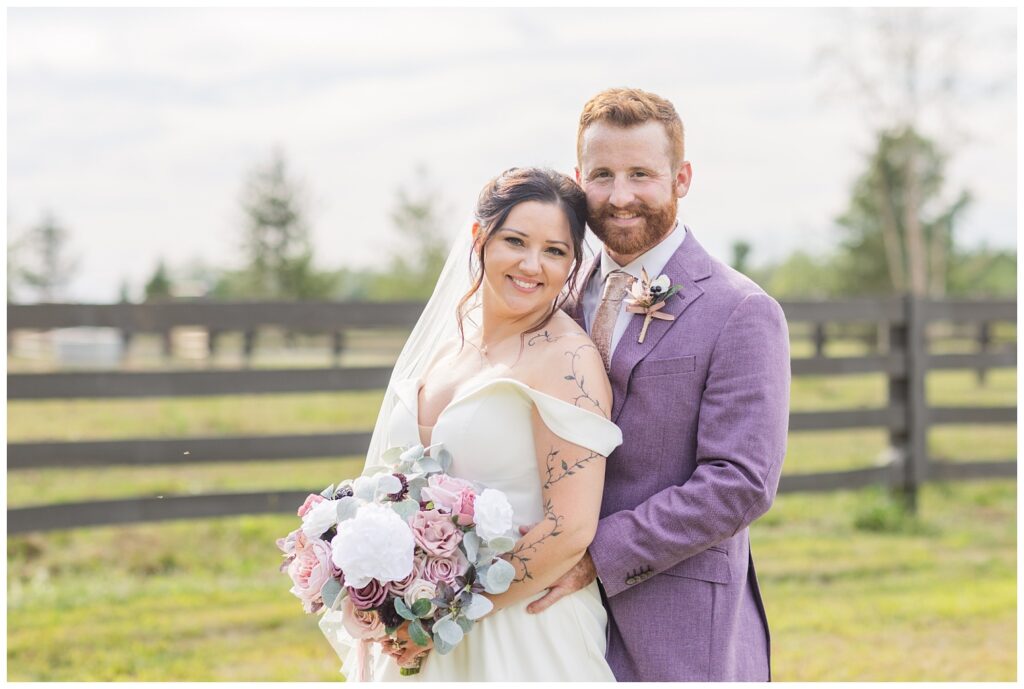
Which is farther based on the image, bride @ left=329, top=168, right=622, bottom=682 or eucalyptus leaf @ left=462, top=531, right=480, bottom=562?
bride @ left=329, top=168, right=622, bottom=682

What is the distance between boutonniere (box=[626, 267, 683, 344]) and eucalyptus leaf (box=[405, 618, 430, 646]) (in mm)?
922

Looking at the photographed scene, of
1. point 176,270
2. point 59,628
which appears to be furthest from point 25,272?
point 59,628

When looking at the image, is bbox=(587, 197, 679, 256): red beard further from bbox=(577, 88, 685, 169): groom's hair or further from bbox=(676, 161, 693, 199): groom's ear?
bbox=(577, 88, 685, 169): groom's hair

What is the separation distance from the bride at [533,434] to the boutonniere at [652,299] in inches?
6.4

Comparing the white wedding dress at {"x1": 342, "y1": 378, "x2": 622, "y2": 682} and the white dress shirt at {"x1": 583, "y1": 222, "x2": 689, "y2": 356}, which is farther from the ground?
the white dress shirt at {"x1": 583, "y1": 222, "x2": 689, "y2": 356}

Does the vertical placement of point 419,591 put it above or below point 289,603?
above

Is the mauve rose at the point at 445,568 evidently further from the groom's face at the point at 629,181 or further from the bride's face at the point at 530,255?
the groom's face at the point at 629,181

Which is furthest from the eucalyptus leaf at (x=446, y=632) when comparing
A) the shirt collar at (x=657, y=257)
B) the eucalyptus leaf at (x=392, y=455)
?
the shirt collar at (x=657, y=257)

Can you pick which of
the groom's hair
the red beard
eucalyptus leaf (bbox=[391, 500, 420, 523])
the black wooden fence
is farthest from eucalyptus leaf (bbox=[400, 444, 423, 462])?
the black wooden fence

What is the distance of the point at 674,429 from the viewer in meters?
2.65

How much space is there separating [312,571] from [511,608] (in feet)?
1.76

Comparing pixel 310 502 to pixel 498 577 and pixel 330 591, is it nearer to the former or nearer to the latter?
pixel 330 591

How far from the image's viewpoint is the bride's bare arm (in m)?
2.54

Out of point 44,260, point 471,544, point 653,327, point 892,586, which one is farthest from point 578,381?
point 44,260
